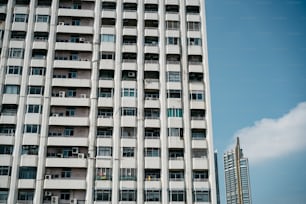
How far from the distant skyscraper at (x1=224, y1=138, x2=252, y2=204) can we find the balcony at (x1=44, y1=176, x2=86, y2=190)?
106m

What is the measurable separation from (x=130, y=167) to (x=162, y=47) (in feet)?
43.5

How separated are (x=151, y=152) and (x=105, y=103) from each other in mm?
6688

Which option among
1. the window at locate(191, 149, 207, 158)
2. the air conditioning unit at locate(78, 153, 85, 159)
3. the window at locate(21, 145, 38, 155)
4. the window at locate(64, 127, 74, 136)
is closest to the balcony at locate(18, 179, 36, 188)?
the window at locate(21, 145, 38, 155)

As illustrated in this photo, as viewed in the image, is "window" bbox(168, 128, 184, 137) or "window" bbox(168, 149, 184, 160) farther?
"window" bbox(168, 128, 184, 137)

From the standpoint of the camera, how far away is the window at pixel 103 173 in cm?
3030

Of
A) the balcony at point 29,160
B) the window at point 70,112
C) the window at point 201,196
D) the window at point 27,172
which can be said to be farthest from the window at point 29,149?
the window at point 201,196

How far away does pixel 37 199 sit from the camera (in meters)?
29.1

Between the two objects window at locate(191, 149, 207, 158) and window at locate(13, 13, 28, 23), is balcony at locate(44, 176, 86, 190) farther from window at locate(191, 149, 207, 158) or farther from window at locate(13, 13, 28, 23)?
window at locate(13, 13, 28, 23)

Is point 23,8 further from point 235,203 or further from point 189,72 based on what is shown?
point 235,203

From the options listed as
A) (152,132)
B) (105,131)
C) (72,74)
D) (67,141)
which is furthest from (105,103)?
(152,132)

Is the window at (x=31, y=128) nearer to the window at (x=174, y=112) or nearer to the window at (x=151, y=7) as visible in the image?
the window at (x=174, y=112)

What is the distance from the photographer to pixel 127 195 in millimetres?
29766

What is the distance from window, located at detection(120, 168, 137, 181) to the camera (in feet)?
99.7

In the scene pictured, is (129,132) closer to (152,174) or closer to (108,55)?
(152,174)
